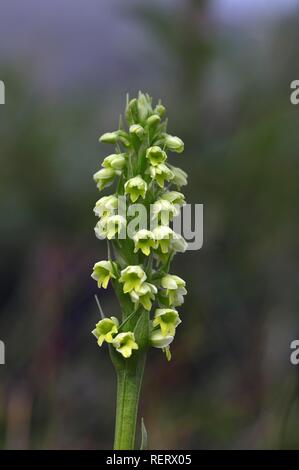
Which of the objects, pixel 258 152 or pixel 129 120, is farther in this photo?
pixel 258 152

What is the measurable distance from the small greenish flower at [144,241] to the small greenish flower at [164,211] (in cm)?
6

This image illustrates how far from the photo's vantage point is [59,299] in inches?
191

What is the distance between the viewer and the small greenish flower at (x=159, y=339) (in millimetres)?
2188

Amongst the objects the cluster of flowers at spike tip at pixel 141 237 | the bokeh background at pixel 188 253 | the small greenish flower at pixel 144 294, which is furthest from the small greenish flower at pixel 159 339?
the bokeh background at pixel 188 253

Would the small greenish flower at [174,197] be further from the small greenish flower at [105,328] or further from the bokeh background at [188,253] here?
the bokeh background at [188,253]

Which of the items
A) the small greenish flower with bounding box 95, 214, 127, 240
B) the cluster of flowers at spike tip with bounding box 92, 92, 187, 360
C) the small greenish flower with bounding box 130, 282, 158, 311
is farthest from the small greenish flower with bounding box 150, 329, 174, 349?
the small greenish flower with bounding box 95, 214, 127, 240

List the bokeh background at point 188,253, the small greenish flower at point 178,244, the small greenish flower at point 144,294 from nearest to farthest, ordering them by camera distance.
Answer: the small greenish flower at point 144,294
the small greenish flower at point 178,244
the bokeh background at point 188,253

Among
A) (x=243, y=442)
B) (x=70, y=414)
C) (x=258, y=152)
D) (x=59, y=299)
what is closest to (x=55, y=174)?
(x=59, y=299)

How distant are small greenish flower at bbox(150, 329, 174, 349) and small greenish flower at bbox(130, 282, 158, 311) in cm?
10

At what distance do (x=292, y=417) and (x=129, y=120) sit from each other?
204 centimetres

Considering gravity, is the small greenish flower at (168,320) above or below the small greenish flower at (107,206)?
below

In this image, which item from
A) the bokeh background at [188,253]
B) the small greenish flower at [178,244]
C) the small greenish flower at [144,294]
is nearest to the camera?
the small greenish flower at [144,294]
